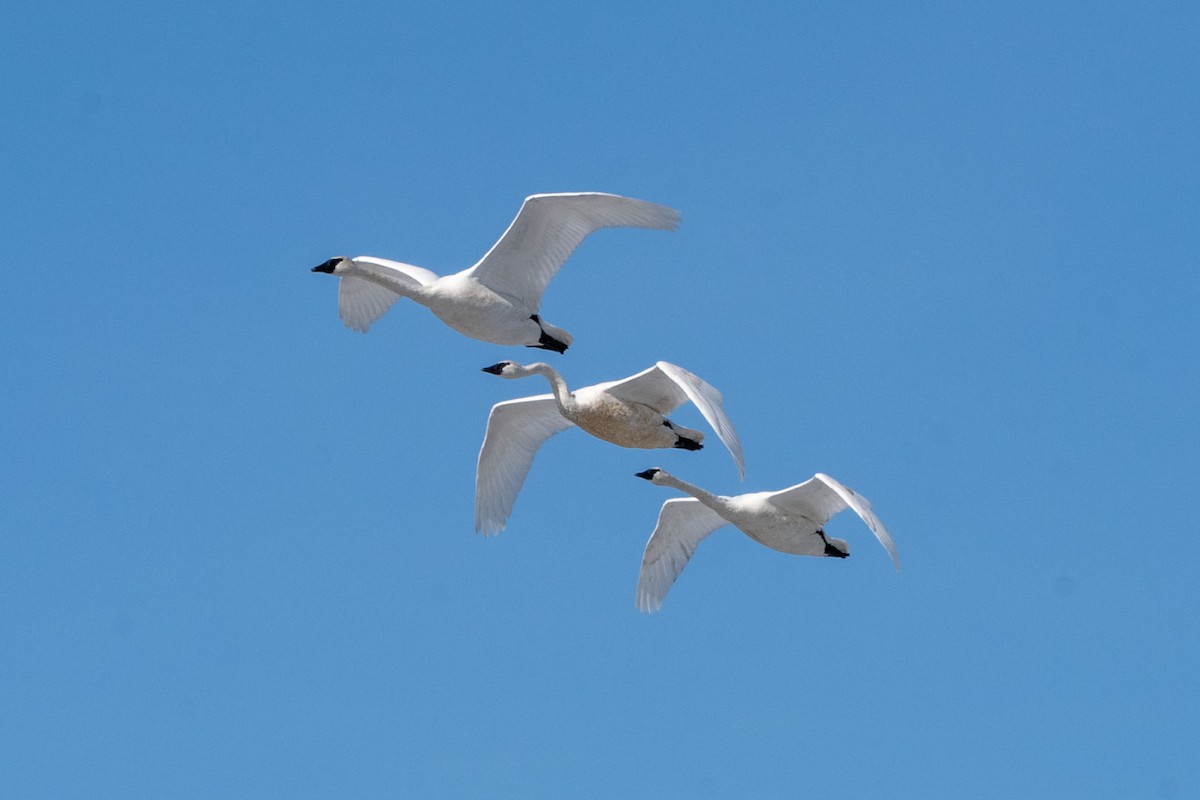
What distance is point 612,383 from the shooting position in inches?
1102

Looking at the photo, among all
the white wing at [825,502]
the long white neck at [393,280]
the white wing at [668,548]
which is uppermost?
the long white neck at [393,280]

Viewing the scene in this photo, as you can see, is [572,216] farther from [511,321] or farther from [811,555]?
[811,555]

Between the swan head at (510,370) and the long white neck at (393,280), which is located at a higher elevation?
the long white neck at (393,280)

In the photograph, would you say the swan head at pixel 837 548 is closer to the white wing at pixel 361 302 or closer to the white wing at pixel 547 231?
the white wing at pixel 547 231

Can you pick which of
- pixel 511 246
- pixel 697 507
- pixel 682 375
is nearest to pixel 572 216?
pixel 511 246

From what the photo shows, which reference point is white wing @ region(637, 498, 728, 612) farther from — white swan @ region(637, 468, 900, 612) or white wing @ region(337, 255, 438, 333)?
white wing @ region(337, 255, 438, 333)

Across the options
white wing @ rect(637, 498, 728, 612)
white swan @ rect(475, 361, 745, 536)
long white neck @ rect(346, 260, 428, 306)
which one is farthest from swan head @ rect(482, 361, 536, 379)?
white wing @ rect(637, 498, 728, 612)

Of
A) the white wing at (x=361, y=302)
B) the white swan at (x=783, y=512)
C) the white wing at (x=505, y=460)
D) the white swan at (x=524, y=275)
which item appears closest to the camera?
the white swan at (x=783, y=512)

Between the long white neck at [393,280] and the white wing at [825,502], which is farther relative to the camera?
the long white neck at [393,280]

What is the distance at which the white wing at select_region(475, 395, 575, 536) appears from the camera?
31.1 m

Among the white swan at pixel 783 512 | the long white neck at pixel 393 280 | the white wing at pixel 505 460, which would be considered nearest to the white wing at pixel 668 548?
the white swan at pixel 783 512

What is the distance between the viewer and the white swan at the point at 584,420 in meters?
26.9

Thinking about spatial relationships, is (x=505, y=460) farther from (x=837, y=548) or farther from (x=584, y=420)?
(x=837, y=548)

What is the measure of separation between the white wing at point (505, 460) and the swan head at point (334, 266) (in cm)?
316
